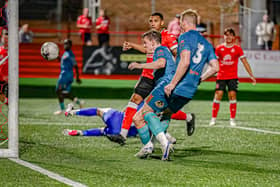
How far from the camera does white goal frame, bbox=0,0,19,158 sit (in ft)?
29.5

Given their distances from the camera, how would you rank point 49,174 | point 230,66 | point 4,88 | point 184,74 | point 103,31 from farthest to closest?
point 103,31 < point 230,66 < point 4,88 < point 184,74 < point 49,174

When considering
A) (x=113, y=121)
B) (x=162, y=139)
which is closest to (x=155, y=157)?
(x=162, y=139)

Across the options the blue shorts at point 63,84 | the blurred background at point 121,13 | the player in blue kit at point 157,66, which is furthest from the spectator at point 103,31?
the player in blue kit at point 157,66

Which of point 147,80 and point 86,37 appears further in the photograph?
point 86,37

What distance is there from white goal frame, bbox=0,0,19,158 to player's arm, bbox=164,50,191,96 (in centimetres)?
207

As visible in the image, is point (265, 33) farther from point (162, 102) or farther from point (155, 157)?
point (162, 102)

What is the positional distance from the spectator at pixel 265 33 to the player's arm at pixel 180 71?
21278 millimetres

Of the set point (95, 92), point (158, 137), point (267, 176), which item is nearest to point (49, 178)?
point (158, 137)

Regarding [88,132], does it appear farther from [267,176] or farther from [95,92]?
[95,92]

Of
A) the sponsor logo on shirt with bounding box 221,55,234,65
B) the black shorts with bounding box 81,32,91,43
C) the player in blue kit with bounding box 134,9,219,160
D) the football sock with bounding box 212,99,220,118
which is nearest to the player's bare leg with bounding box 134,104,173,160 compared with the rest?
the player in blue kit with bounding box 134,9,219,160

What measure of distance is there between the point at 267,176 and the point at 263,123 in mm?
6851

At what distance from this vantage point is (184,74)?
8.74 m

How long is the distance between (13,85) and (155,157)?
2193 millimetres

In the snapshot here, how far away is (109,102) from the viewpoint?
20047 millimetres
